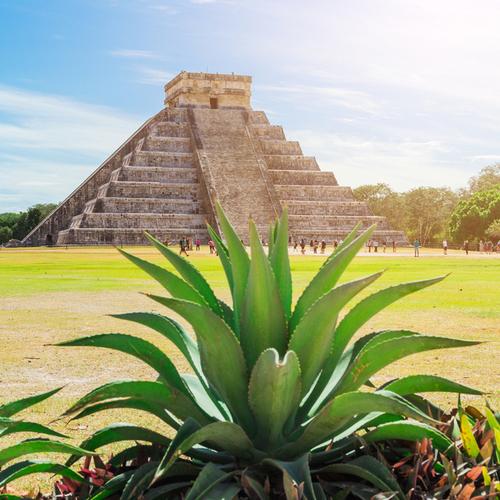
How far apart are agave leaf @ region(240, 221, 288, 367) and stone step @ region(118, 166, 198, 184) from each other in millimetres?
51045

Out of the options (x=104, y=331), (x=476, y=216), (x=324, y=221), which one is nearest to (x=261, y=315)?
(x=104, y=331)

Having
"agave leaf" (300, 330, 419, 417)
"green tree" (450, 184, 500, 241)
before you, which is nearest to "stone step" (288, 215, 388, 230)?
"green tree" (450, 184, 500, 241)

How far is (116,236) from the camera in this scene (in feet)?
160

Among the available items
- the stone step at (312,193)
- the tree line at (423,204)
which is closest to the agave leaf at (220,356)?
the stone step at (312,193)

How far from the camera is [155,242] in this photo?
108 inches

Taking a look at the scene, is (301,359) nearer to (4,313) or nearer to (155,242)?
(155,242)

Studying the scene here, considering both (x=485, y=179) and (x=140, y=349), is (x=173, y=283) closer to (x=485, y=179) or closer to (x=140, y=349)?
(x=140, y=349)

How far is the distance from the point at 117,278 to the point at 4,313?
28.3ft

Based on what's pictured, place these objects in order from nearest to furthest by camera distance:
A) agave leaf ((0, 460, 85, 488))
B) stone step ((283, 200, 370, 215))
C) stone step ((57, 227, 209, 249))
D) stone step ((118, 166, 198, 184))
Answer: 1. agave leaf ((0, 460, 85, 488))
2. stone step ((57, 227, 209, 249))
3. stone step ((118, 166, 198, 184))
4. stone step ((283, 200, 370, 215))

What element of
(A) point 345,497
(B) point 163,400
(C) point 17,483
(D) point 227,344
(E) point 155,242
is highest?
(E) point 155,242

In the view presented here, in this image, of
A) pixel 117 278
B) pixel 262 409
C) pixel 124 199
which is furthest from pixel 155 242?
pixel 124 199

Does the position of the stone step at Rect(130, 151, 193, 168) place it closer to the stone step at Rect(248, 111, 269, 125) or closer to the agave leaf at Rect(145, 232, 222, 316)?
the stone step at Rect(248, 111, 269, 125)

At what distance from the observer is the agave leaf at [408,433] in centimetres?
253

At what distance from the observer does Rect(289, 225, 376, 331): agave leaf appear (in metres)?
2.55
